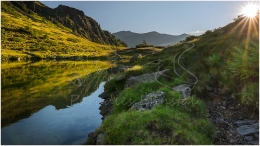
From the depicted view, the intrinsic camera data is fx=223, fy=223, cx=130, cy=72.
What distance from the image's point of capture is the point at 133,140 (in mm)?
9336

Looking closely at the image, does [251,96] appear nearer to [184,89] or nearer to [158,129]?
[184,89]

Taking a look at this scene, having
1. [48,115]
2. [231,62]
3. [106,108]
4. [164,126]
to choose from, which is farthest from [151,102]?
[48,115]

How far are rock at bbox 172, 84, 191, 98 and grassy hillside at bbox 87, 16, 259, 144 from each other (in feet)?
1.68

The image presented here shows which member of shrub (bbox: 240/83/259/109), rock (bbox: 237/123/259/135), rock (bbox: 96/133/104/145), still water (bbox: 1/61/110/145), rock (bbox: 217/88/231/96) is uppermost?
shrub (bbox: 240/83/259/109)

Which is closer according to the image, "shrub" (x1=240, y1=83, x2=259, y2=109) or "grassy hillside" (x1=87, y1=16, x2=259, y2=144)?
"grassy hillside" (x1=87, y1=16, x2=259, y2=144)

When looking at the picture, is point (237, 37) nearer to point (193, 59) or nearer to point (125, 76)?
point (193, 59)

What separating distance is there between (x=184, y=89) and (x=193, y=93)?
700 millimetres

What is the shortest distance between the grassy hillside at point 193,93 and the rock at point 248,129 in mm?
1107

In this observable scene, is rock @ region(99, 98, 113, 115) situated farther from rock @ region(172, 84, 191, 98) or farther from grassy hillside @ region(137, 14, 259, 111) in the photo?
grassy hillside @ region(137, 14, 259, 111)

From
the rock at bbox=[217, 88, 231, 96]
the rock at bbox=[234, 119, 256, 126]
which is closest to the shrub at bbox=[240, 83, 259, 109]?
the rock at bbox=[234, 119, 256, 126]

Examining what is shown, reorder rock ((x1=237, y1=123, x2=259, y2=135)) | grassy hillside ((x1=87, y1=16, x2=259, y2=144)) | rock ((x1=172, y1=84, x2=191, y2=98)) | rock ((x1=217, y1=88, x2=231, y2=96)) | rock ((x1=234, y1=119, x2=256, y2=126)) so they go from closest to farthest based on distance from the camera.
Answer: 1. grassy hillside ((x1=87, y1=16, x2=259, y2=144))
2. rock ((x1=237, y1=123, x2=259, y2=135))
3. rock ((x1=234, y1=119, x2=256, y2=126))
4. rock ((x1=172, y1=84, x2=191, y2=98))
5. rock ((x1=217, y1=88, x2=231, y2=96))

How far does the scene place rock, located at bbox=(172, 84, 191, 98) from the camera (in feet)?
48.8

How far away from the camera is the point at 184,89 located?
15.8 metres

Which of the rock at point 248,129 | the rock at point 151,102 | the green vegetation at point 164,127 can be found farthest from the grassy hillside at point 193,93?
the rock at point 248,129
